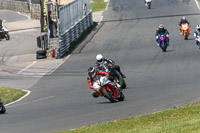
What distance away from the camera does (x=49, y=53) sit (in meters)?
30.5

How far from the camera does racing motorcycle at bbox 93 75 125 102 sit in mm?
14922

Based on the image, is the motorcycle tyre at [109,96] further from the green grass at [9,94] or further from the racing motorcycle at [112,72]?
the green grass at [9,94]

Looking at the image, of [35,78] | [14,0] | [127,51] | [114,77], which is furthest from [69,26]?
[14,0]

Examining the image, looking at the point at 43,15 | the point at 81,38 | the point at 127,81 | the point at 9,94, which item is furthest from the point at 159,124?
the point at 81,38

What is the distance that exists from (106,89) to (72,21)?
19575 mm

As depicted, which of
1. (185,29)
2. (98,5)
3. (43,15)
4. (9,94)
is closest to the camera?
(9,94)

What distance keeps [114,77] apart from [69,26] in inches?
637

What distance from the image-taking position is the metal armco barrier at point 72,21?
3045 centimetres

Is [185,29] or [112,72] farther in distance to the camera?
[185,29]

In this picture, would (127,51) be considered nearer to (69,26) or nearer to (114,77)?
(69,26)

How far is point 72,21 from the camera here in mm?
34031

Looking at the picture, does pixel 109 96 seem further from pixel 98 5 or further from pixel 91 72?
pixel 98 5

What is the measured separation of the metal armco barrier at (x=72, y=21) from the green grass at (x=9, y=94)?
9.03 metres

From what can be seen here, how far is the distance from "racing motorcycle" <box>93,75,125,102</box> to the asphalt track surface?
0.28 m
